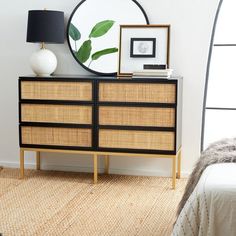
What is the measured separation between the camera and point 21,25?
4.45 meters

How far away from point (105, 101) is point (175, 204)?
0.96 meters

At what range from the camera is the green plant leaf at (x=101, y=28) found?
4281mm

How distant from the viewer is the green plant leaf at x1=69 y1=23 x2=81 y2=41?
433 cm

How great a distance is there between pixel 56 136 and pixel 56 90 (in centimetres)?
37

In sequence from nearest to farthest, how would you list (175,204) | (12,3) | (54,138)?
(175,204) < (54,138) < (12,3)

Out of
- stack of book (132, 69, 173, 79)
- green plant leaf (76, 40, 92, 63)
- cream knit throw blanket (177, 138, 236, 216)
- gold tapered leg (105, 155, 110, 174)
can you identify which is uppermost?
green plant leaf (76, 40, 92, 63)

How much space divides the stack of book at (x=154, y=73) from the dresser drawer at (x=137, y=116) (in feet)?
0.85

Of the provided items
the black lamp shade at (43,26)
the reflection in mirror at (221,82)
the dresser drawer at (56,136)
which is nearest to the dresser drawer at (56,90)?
the dresser drawer at (56,136)

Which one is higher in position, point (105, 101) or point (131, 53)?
point (131, 53)

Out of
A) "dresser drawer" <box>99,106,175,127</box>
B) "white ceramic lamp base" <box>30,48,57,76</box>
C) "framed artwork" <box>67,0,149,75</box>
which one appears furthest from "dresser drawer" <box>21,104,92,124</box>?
"framed artwork" <box>67,0,149,75</box>

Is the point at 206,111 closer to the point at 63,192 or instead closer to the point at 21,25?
the point at 63,192

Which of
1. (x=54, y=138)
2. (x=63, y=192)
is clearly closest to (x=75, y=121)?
(x=54, y=138)

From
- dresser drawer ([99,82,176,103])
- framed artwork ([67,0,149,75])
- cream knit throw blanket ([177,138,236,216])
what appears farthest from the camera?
framed artwork ([67,0,149,75])

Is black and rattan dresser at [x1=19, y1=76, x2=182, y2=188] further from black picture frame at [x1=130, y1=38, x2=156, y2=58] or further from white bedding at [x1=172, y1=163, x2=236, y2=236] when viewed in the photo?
white bedding at [x1=172, y1=163, x2=236, y2=236]
